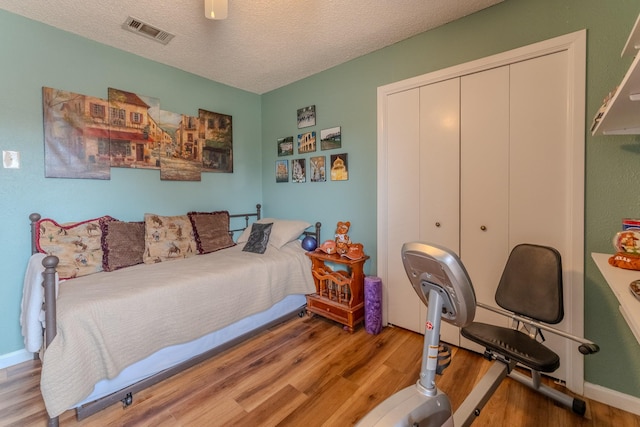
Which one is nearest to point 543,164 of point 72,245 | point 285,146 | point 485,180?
point 485,180

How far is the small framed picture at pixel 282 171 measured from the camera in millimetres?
3334

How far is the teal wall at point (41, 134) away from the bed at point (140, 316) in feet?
0.54

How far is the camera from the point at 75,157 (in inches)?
89.0

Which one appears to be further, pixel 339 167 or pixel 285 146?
pixel 285 146

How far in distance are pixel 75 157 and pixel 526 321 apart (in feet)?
10.9

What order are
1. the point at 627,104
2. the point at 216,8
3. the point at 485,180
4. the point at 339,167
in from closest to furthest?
1. the point at 627,104
2. the point at 216,8
3. the point at 485,180
4. the point at 339,167

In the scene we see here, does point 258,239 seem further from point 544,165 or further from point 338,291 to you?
point 544,165

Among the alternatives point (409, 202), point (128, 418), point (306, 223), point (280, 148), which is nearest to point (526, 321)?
point (409, 202)

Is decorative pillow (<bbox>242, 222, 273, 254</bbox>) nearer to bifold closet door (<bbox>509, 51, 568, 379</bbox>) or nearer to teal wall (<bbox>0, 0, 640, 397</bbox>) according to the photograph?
teal wall (<bbox>0, 0, 640, 397</bbox>)

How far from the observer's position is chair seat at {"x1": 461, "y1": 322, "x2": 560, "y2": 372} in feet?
4.26

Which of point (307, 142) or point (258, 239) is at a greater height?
point (307, 142)

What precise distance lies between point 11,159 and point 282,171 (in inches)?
88.4

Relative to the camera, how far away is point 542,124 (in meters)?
1.76

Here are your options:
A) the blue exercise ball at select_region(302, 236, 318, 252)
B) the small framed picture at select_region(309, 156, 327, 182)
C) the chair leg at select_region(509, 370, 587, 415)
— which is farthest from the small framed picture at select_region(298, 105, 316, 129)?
the chair leg at select_region(509, 370, 587, 415)
